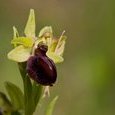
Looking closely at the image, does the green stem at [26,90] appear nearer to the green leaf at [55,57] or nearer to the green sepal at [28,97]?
the green sepal at [28,97]

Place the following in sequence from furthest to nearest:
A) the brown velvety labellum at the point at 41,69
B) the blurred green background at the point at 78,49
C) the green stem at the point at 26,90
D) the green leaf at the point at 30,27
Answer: the blurred green background at the point at 78,49
the green leaf at the point at 30,27
the green stem at the point at 26,90
the brown velvety labellum at the point at 41,69

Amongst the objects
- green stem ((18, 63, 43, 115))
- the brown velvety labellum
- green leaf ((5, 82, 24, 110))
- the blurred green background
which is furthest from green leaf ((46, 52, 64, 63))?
the blurred green background

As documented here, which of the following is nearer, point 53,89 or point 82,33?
point 53,89

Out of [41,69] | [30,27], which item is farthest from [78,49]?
[41,69]

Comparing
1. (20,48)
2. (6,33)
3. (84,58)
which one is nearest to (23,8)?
(6,33)

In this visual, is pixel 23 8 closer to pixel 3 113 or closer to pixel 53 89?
pixel 53 89

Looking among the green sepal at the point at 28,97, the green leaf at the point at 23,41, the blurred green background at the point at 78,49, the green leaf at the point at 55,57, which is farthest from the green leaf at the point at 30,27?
the blurred green background at the point at 78,49

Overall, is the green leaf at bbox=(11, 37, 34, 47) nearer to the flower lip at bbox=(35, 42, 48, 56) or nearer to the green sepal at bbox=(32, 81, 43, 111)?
the flower lip at bbox=(35, 42, 48, 56)
